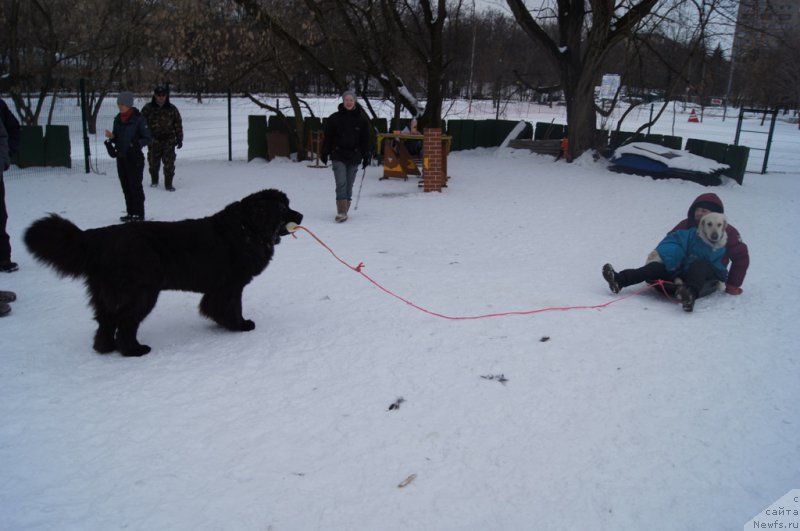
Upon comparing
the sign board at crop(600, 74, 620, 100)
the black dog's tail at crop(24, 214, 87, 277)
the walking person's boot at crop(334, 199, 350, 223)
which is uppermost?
the sign board at crop(600, 74, 620, 100)

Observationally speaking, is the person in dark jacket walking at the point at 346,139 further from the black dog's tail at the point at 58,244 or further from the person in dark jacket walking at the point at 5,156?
the black dog's tail at the point at 58,244

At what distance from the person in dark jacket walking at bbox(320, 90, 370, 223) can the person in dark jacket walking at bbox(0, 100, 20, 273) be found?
3.92m

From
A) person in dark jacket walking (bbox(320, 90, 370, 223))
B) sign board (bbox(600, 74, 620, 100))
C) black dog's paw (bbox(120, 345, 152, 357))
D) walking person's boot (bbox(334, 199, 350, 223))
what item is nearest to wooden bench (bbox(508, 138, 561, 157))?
sign board (bbox(600, 74, 620, 100))

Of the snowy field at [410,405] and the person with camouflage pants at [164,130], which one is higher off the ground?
the person with camouflage pants at [164,130]

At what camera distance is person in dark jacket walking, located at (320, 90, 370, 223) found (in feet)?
27.6

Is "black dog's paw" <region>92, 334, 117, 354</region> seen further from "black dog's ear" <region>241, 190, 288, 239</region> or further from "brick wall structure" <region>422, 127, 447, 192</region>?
"brick wall structure" <region>422, 127, 447, 192</region>

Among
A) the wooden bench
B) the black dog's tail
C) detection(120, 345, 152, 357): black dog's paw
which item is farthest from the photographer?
the wooden bench

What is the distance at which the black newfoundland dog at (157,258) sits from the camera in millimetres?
3781

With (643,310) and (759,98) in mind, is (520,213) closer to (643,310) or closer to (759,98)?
(643,310)

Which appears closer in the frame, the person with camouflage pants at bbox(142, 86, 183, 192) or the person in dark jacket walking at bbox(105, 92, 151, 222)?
the person in dark jacket walking at bbox(105, 92, 151, 222)

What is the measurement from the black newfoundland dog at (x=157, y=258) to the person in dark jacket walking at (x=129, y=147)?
168 inches

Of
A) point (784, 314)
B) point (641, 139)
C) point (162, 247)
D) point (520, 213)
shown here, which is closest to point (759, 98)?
point (641, 139)

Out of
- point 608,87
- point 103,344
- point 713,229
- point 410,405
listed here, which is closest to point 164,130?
point 103,344

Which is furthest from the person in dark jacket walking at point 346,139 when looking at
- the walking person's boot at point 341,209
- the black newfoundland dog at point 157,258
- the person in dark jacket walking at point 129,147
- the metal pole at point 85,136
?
the metal pole at point 85,136
